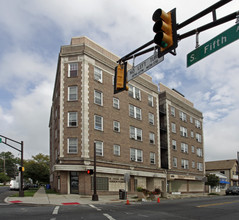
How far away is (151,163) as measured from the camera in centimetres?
4022

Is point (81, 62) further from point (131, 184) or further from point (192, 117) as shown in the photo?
point (192, 117)

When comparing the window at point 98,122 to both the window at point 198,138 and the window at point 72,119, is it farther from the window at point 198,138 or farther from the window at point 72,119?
the window at point 198,138

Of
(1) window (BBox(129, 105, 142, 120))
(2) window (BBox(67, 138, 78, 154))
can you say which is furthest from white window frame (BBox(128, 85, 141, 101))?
(2) window (BBox(67, 138, 78, 154))

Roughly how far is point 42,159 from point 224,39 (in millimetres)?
67992

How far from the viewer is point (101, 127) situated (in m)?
32.6

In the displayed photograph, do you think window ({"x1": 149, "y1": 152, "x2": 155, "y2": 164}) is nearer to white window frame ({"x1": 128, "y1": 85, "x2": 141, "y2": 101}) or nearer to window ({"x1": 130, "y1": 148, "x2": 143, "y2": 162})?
window ({"x1": 130, "y1": 148, "x2": 143, "y2": 162})

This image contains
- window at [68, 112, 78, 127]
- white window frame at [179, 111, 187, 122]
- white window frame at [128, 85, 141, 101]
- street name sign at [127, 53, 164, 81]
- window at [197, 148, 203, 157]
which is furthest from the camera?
window at [197, 148, 203, 157]

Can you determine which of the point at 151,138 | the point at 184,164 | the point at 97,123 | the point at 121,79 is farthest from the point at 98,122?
the point at 184,164

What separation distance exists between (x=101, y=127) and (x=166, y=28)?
1008 inches

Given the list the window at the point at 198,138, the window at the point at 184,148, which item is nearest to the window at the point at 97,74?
the window at the point at 184,148

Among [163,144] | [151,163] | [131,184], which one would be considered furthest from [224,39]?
[163,144]

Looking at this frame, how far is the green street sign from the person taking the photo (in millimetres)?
6977

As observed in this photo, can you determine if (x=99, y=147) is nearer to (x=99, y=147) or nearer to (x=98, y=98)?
(x=99, y=147)

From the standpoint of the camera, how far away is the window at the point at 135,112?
124ft
